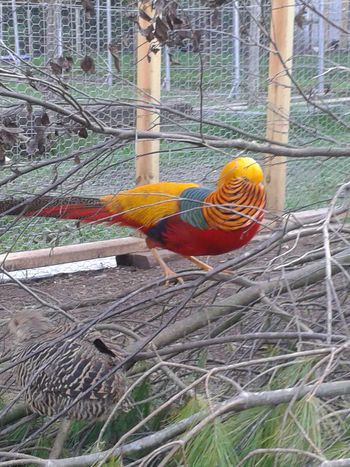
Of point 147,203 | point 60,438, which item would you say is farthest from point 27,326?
point 147,203

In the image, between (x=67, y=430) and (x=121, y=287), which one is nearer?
(x=67, y=430)

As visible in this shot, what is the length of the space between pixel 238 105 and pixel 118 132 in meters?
2.48

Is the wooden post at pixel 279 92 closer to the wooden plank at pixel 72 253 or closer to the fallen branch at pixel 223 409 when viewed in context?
the wooden plank at pixel 72 253

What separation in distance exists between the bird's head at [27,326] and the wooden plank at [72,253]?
153 centimetres

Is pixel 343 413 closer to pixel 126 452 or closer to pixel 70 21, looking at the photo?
pixel 126 452

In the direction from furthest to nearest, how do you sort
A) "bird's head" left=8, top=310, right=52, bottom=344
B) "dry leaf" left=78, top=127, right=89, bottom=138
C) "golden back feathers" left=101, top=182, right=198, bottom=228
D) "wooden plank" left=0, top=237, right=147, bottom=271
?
"wooden plank" left=0, top=237, right=147, bottom=271
"golden back feathers" left=101, top=182, right=198, bottom=228
"bird's head" left=8, top=310, right=52, bottom=344
"dry leaf" left=78, top=127, right=89, bottom=138

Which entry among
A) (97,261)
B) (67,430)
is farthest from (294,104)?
(67,430)

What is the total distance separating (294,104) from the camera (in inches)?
224

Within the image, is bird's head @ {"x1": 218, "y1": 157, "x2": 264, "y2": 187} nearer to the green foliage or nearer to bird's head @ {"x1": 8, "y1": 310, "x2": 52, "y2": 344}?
bird's head @ {"x1": 8, "y1": 310, "x2": 52, "y2": 344}

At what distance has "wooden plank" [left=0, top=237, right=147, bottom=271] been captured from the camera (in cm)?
486

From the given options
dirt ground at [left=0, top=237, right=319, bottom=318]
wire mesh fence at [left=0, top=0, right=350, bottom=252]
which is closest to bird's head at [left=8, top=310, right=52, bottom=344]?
wire mesh fence at [left=0, top=0, right=350, bottom=252]

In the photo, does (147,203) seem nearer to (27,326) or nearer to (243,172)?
(243,172)

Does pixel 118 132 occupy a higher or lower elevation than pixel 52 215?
higher

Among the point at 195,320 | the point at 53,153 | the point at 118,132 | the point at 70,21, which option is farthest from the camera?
the point at 53,153
